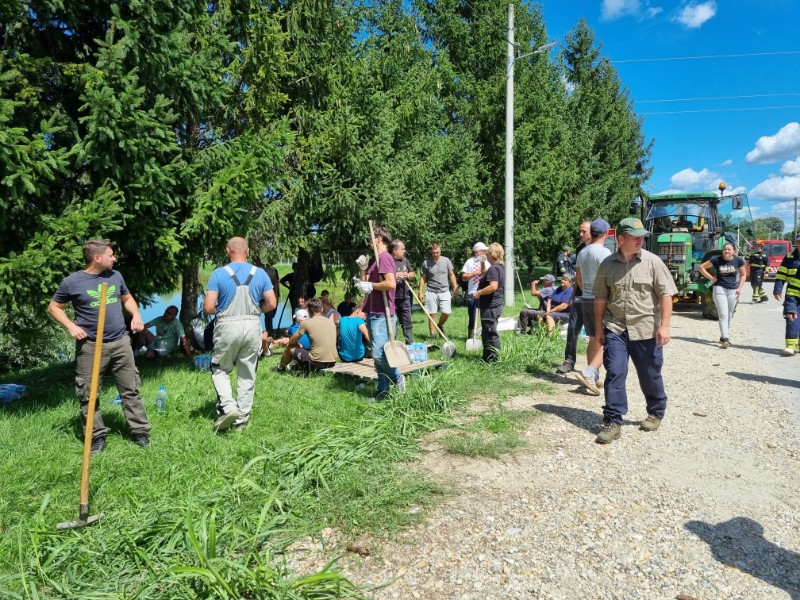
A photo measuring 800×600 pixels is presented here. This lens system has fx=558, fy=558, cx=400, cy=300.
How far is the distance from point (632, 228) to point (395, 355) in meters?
2.60

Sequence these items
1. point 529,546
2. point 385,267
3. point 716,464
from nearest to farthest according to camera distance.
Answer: point 529,546, point 716,464, point 385,267

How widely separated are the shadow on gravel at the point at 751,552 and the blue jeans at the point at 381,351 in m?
3.27

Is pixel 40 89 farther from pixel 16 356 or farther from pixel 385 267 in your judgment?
pixel 16 356

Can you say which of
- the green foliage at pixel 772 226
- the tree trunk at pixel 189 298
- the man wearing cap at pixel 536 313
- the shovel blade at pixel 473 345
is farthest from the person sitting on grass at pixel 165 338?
the green foliage at pixel 772 226

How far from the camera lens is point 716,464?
430 centimetres

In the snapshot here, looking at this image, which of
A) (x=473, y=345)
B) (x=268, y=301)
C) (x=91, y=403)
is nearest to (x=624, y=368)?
(x=268, y=301)

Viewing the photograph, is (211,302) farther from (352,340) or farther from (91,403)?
(352,340)

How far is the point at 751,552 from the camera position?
10.1ft

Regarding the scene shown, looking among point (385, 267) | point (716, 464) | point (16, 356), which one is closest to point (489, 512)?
point (716, 464)

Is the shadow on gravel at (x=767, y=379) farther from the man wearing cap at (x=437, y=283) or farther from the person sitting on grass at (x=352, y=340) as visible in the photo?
the person sitting on grass at (x=352, y=340)

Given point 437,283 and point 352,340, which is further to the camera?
point 437,283

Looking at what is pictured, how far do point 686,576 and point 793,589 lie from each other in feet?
1.57

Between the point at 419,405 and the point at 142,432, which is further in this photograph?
the point at 419,405

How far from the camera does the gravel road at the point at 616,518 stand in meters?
2.84
